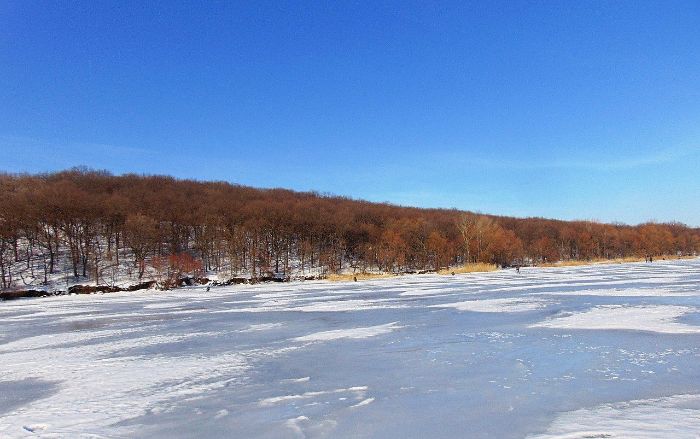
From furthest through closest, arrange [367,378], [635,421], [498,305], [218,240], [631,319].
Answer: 1. [218,240]
2. [498,305]
3. [631,319]
4. [367,378]
5. [635,421]

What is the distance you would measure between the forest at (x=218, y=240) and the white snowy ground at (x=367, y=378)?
33.0m

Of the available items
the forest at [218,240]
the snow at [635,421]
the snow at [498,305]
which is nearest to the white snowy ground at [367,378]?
the snow at [635,421]

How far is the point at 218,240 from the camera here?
58188 millimetres

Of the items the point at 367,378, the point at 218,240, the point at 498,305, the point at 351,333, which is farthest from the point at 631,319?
the point at 218,240

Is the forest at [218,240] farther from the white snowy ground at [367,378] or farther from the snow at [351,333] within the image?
the white snowy ground at [367,378]

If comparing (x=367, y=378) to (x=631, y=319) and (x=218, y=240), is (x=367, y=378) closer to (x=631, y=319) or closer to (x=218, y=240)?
(x=631, y=319)

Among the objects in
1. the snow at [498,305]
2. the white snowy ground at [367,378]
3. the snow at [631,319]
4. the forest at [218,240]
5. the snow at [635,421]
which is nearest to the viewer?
the snow at [635,421]

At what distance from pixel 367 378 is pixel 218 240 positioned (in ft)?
179

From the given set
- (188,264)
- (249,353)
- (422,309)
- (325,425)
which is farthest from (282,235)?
(325,425)

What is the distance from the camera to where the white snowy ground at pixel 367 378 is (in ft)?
14.7

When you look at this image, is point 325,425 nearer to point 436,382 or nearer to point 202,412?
point 202,412

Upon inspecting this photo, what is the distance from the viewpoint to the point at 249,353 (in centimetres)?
827

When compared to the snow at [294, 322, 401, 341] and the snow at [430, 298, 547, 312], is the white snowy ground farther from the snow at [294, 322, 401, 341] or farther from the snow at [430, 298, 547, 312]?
the snow at [430, 298, 547, 312]

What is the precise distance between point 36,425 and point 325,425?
2911 millimetres
